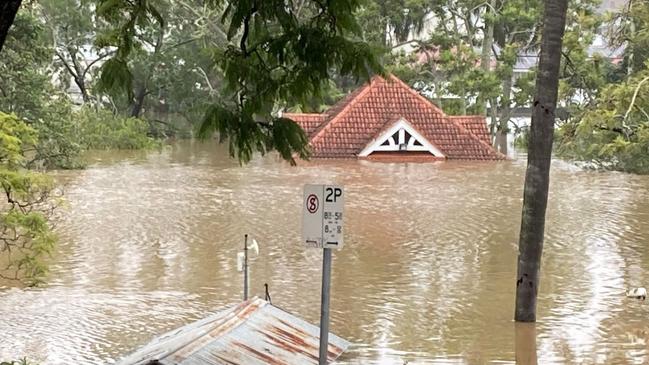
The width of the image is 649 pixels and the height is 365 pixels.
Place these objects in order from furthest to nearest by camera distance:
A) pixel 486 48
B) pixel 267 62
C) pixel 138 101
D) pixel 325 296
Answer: pixel 138 101 < pixel 486 48 < pixel 325 296 < pixel 267 62

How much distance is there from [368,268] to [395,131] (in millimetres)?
16527

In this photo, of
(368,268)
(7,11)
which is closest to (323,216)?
(7,11)

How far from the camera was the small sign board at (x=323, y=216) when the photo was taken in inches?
246

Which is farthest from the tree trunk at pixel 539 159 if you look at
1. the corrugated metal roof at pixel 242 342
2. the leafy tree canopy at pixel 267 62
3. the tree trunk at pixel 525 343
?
the leafy tree canopy at pixel 267 62

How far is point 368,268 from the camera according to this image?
14922mm

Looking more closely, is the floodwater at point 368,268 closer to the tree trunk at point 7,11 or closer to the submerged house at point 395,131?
the submerged house at point 395,131

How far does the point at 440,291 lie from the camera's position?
531 inches

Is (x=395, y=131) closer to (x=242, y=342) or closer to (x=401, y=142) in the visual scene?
(x=401, y=142)

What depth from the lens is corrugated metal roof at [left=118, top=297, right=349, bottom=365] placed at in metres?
7.31

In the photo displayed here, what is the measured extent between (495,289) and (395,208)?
7.19 m

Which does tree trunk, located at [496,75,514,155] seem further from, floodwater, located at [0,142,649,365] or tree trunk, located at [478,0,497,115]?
floodwater, located at [0,142,649,365]

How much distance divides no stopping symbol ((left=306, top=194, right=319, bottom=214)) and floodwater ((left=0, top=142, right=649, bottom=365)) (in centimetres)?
373

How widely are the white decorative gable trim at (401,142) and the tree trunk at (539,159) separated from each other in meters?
19.5

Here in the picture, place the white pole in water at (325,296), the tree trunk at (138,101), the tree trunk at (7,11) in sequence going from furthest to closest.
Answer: the tree trunk at (138,101)
the white pole in water at (325,296)
the tree trunk at (7,11)
